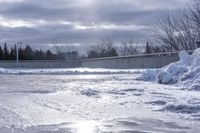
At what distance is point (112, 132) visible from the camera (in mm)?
7148

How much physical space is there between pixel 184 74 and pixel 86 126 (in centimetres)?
940

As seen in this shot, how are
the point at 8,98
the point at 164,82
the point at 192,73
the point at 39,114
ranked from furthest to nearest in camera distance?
the point at 164,82, the point at 192,73, the point at 8,98, the point at 39,114

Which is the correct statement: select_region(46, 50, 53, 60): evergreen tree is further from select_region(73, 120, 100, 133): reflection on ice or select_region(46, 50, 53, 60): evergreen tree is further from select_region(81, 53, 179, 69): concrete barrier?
select_region(73, 120, 100, 133): reflection on ice

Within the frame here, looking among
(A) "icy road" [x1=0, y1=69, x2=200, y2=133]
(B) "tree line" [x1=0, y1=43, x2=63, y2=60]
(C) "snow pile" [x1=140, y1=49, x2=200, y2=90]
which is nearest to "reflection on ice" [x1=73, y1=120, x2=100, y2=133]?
(A) "icy road" [x1=0, y1=69, x2=200, y2=133]

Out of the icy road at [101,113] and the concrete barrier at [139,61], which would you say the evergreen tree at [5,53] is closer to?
the concrete barrier at [139,61]

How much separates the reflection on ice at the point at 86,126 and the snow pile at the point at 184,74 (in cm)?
700

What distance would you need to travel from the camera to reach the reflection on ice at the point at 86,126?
23.9 feet

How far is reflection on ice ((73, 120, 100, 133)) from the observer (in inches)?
287

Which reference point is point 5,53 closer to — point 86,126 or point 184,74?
point 184,74

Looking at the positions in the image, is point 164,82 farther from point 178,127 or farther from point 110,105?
point 178,127

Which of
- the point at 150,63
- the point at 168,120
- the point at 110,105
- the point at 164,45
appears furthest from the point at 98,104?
the point at 164,45

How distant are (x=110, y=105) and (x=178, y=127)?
3.01 metres

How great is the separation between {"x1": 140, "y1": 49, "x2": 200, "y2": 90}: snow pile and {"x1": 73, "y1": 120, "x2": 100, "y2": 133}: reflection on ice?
7.00m

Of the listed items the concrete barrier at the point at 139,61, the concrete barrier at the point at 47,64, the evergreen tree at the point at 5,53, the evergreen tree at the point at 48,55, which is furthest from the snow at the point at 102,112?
the evergreen tree at the point at 48,55
